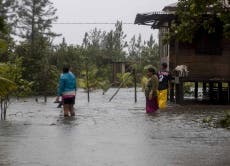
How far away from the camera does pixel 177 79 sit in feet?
74.7

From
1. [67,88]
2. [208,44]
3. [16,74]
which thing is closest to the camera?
[67,88]

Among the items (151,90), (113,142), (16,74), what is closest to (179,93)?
(151,90)

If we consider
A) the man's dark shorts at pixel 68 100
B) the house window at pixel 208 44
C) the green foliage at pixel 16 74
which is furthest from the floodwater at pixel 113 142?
the house window at pixel 208 44

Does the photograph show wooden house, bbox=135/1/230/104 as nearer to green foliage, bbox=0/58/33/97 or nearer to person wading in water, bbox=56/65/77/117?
green foliage, bbox=0/58/33/97

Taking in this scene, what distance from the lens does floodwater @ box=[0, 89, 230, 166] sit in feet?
28.4

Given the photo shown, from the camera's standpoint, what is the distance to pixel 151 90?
1762cm

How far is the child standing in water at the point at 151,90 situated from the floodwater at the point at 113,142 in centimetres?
174

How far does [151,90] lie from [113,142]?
23.3 feet

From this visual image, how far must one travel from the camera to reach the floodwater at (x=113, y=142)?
866cm

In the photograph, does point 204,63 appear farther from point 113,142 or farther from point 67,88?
point 113,142

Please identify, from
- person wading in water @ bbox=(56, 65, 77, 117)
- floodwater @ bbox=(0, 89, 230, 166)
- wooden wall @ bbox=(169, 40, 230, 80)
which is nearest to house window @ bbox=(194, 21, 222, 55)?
wooden wall @ bbox=(169, 40, 230, 80)

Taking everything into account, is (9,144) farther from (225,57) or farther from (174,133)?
(225,57)

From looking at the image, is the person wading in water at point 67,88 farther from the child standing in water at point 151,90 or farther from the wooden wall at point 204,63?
the wooden wall at point 204,63

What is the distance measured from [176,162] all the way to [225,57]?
15762 mm
